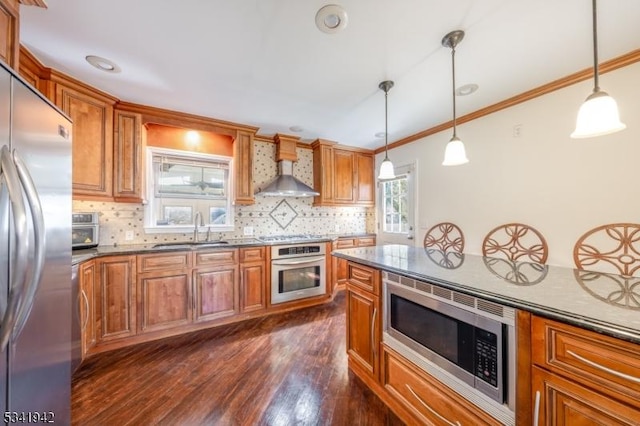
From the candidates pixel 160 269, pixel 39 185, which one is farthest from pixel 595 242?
pixel 160 269

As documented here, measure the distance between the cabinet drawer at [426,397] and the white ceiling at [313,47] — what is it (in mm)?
2162

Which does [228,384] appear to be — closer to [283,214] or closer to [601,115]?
[283,214]

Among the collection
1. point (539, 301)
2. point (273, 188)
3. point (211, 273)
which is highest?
point (273, 188)

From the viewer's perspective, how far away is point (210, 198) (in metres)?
3.39

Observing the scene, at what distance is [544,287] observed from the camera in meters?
1.12

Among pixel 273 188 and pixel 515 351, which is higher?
pixel 273 188

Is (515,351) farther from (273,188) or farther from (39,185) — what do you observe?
(273,188)

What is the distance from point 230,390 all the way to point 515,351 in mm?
1852

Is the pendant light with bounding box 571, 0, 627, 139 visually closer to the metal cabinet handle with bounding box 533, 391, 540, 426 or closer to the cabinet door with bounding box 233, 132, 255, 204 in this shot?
the metal cabinet handle with bounding box 533, 391, 540, 426

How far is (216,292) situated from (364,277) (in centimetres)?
192

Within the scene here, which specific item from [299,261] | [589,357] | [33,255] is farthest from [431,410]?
[299,261]

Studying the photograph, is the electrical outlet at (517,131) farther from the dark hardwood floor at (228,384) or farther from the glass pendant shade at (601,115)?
the dark hardwood floor at (228,384)

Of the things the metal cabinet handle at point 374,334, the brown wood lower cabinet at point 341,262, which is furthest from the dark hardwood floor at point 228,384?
the brown wood lower cabinet at point 341,262

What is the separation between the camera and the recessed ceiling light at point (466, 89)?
7.62ft
